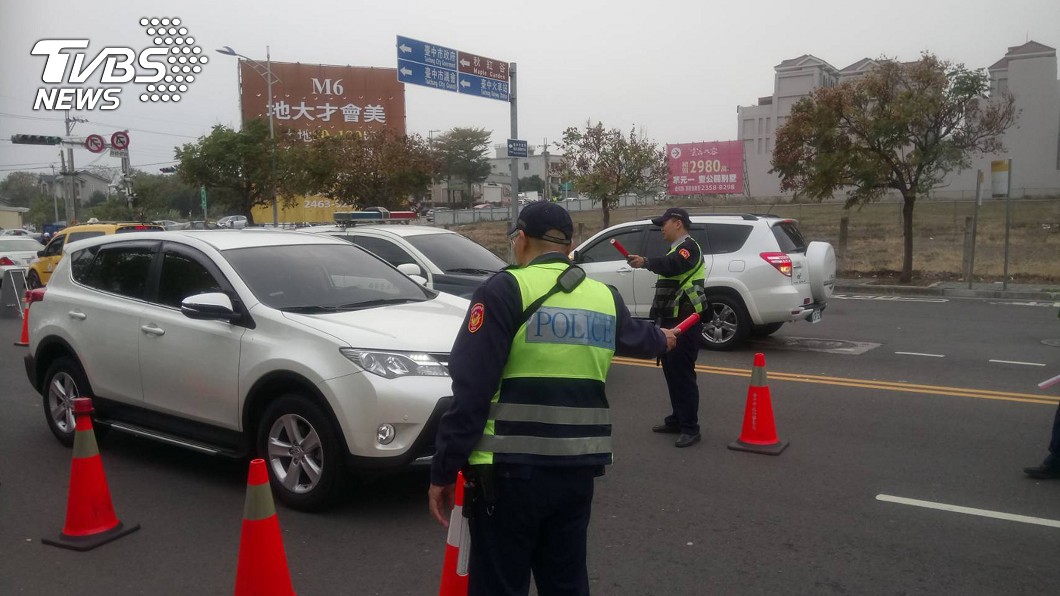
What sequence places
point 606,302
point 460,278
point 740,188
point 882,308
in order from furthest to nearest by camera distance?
1. point 740,188
2. point 882,308
3. point 460,278
4. point 606,302

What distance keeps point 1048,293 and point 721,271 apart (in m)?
9.81

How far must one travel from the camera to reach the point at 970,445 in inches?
273

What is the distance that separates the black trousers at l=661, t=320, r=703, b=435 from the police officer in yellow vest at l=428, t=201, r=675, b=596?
3.96 meters

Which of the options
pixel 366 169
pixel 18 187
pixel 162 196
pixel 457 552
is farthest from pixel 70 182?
pixel 18 187

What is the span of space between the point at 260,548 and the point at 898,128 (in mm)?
17442

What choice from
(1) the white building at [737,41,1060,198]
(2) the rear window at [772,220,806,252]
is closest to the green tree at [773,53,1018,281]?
(2) the rear window at [772,220,806,252]

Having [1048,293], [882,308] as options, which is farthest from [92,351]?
[1048,293]

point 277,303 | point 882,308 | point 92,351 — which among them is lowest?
point 882,308

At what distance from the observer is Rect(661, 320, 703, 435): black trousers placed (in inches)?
272

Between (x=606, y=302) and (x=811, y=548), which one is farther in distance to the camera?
(x=811, y=548)

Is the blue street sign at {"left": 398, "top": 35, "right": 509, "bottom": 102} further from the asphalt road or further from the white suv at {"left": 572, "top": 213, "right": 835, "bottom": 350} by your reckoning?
the asphalt road

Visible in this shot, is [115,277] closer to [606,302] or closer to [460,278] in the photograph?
[460,278]

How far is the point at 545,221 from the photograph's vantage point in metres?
3.11

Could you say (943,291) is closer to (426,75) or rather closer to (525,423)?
(426,75)
